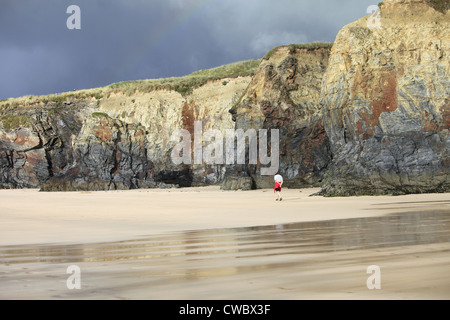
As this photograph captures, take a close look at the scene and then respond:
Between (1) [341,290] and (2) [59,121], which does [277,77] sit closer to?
(2) [59,121]

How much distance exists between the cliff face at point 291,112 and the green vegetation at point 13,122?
24.2 m

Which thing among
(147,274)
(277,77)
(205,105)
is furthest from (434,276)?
(205,105)

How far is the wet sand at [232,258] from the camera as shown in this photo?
471cm

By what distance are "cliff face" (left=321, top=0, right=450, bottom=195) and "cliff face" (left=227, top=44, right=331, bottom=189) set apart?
6.12 metres

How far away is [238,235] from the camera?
952cm

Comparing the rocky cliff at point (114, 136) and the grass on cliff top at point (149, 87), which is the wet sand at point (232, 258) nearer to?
the rocky cliff at point (114, 136)

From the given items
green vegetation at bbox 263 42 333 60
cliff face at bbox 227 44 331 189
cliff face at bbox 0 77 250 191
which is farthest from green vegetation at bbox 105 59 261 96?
cliff face at bbox 227 44 331 189

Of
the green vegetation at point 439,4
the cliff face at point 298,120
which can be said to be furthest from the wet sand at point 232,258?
the green vegetation at point 439,4

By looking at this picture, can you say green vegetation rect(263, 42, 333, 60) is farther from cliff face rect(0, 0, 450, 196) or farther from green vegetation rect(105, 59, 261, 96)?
green vegetation rect(105, 59, 261, 96)

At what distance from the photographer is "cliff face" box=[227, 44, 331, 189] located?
33.8m

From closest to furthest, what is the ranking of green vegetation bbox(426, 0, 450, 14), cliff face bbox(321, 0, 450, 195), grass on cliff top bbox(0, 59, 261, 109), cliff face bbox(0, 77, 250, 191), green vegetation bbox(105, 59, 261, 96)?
cliff face bbox(321, 0, 450, 195)
green vegetation bbox(426, 0, 450, 14)
cliff face bbox(0, 77, 250, 191)
green vegetation bbox(105, 59, 261, 96)
grass on cliff top bbox(0, 59, 261, 109)

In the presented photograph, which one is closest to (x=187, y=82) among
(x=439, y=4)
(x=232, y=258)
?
(x=439, y=4)

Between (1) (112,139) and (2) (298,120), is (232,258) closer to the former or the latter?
(2) (298,120)
